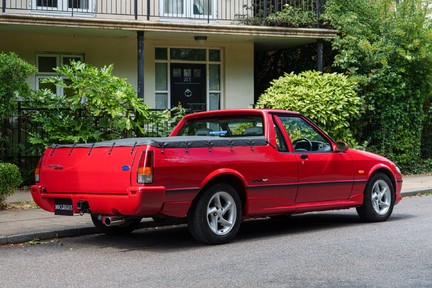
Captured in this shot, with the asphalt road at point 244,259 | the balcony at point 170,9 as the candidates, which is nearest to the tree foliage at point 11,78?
the balcony at point 170,9

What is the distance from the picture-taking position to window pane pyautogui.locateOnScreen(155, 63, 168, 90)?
2070 cm

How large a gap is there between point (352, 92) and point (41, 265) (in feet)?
40.8

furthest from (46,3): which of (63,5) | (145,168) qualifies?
(145,168)

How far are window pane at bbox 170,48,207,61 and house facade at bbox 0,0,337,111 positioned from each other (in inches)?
1.1

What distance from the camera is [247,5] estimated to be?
20.5m

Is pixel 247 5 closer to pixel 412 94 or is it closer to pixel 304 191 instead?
pixel 412 94

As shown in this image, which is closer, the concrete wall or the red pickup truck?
the red pickup truck

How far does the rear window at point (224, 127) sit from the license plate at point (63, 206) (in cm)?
223

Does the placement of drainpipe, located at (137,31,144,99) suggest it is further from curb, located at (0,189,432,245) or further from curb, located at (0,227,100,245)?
curb, located at (0,227,100,245)

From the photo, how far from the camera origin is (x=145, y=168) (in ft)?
28.4

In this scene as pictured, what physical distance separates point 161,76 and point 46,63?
3.15 metres

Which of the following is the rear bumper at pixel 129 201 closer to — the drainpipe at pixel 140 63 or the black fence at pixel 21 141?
the black fence at pixel 21 141

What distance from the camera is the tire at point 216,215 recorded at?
362 inches

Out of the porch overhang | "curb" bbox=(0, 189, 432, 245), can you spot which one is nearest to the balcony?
the porch overhang
